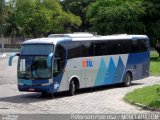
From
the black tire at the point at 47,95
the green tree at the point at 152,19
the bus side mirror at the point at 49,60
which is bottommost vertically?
the black tire at the point at 47,95

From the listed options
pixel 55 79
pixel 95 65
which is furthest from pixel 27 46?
pixel 95 65

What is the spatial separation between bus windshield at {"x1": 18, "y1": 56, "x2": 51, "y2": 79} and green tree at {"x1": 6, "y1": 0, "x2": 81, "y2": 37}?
49154 millimetres

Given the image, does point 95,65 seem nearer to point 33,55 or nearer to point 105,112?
point 33,55

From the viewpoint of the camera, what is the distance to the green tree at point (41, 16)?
234 feet

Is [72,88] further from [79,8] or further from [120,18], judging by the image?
[79,8]

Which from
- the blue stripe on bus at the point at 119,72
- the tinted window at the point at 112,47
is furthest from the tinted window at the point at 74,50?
the blue stripe on bus at the point at 119,72

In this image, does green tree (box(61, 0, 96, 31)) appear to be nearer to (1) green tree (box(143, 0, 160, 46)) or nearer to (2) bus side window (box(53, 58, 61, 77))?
(1) green tree (box(143, 0, 160, 46))

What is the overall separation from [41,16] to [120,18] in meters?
24.9

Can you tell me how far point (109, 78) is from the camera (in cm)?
2523

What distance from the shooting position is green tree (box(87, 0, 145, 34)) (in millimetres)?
47594

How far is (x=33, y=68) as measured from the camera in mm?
21094

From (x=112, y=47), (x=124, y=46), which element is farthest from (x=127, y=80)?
(x=112, y=47)

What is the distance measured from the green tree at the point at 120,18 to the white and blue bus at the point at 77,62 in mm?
19584

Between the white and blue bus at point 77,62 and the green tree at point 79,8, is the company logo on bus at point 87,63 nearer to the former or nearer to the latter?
the white and blue bus at point 77,62
